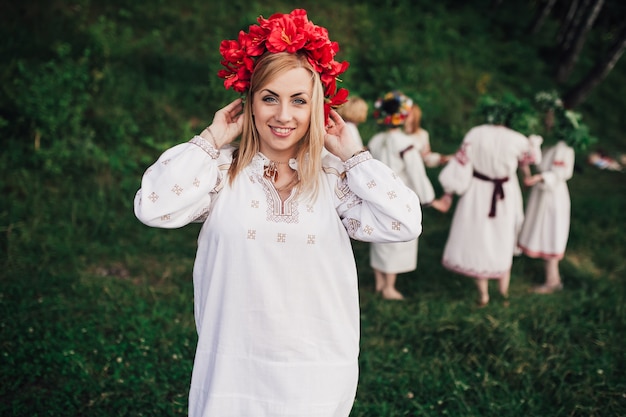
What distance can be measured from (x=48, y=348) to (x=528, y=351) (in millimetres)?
3437

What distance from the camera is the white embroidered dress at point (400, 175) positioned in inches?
218

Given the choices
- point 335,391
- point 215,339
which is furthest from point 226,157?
point 335,391

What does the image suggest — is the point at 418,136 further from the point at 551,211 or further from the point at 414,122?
the point at 551,211

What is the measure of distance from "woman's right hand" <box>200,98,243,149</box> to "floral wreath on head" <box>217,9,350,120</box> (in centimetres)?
10

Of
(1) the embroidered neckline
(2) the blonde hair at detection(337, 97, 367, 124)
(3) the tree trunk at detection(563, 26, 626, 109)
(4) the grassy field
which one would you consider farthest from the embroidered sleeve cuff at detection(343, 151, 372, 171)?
(3) the tree trunk at detection(563, 26, 626, 109)

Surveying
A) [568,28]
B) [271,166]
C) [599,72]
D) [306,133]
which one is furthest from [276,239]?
[568,28]

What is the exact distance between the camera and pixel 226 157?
8.11 ft

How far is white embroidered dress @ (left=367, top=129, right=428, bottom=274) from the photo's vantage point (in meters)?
5.53

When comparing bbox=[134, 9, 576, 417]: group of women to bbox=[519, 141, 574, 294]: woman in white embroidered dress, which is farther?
bbox=[519, 141, 574, 294]: woman in white embroidered dress

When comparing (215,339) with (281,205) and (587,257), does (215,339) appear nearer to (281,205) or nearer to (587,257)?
(281,205)

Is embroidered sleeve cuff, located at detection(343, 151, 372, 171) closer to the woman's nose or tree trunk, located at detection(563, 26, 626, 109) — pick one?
the woman's nose

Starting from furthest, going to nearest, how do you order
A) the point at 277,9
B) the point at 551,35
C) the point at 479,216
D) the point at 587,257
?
1. the point at 551,35
2. the point at 277,9
3. the point at 587,257
4. the point at 479,216

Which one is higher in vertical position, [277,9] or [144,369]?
[277,9]

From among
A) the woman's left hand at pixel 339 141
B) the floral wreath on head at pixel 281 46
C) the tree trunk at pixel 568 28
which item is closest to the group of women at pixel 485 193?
the woman's left hand at pixel 339 141
